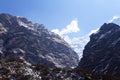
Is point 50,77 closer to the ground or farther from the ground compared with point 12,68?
closer to the ground

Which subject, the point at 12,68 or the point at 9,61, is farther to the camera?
the point at 9,61

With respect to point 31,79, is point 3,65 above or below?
above

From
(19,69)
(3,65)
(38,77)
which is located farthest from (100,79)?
(3,65)

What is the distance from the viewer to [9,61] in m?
46.2

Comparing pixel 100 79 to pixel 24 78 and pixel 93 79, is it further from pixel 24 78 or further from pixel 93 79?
pixel 24 78

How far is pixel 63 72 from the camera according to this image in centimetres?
4341

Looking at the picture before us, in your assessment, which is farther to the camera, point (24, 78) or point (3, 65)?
point (3, 65)

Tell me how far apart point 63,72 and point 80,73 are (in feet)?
8.74

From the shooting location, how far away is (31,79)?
133ft

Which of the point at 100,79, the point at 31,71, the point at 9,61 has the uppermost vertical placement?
the point at 9,61

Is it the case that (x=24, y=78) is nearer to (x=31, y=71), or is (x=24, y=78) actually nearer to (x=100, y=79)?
(x=31, y=71)

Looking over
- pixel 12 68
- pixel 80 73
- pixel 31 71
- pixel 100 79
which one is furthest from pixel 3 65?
pixel 100 79

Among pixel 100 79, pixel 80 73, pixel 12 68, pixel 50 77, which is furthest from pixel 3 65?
pixel 100 79

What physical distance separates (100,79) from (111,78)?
77.2 inches
